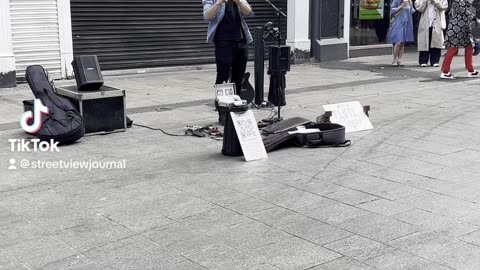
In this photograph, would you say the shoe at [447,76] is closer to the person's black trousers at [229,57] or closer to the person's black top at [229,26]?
the person's black trousers at [229,57]

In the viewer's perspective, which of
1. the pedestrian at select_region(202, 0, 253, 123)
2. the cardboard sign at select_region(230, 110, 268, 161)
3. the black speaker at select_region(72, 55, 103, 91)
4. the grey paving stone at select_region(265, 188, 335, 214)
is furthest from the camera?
the pedestrian at select_region(202, 0, 253, 123)

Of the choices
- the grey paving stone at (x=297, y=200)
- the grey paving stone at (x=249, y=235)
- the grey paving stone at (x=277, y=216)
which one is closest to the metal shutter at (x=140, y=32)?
the grey paving stone at (x=297, y=200)

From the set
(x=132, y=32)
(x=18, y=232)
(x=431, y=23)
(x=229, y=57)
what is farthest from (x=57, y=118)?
(x=431, y=23)

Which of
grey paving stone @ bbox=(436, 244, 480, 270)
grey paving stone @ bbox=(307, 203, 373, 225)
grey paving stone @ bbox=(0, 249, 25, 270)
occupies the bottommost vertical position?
grey paving stone @ bbox=(436, 244, 480, 270)

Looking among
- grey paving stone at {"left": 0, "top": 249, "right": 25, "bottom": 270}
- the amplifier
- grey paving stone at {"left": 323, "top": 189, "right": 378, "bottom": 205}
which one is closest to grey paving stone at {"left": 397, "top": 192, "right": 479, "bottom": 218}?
grey paving stone at {"left": 323, "top": 189, "right": 378, "bottom": 205}

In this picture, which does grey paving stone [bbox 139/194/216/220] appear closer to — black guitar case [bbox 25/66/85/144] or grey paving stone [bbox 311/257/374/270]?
Result: grey paving stone [bbox 311/257/374/270]

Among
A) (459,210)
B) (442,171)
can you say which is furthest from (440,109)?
(459,210)

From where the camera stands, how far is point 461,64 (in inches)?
611

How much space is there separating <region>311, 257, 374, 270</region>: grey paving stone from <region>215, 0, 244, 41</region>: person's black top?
15.4ft

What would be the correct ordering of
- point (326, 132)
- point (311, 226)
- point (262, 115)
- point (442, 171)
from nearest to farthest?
point (311, 226)
point (442, 171)
point (326, 132)
point (262, 115)

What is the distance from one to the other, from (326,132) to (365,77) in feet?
20.7

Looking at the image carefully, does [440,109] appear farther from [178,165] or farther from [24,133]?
[24,133]

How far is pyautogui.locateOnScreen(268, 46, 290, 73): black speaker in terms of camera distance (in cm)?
859

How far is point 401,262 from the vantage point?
4320 millimetres
